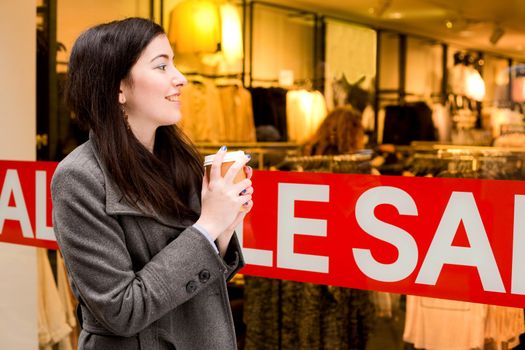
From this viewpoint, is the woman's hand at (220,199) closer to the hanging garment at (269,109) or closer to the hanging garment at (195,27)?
the hanging garment at (195,27)

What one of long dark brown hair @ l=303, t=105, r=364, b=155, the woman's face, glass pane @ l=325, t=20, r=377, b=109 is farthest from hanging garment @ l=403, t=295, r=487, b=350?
glass pane @ l=325, t=20, r=377, b=109

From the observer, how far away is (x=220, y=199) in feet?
4.56

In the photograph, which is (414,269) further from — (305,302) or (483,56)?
(483,56)

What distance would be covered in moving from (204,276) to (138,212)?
0.54 ft

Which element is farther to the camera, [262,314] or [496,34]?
[496,34]

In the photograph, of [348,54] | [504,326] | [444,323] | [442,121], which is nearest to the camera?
[504,326]

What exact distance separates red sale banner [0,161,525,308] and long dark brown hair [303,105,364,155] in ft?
4.25

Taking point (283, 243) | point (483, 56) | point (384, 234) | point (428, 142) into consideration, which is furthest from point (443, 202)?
point (428, 142)

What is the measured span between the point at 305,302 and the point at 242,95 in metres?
2.93

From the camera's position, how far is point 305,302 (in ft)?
11.0

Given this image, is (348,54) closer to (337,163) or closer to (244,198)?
(337,163)

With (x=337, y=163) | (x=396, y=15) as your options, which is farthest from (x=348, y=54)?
(x=337, y=163)

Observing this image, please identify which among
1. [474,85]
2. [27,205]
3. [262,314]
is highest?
[474,85]

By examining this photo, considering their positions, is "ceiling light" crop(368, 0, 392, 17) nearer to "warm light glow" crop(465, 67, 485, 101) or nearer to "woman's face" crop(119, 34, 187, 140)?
"warm light glow" crop(465, 67, 485, 101)
